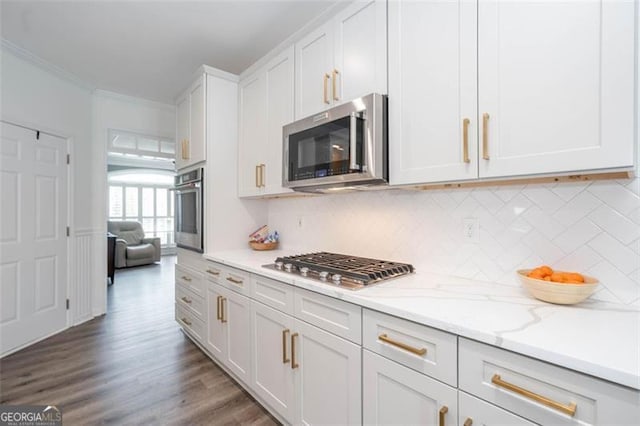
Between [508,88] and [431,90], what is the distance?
31cm

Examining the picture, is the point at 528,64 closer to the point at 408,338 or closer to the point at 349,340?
the point at 408,338

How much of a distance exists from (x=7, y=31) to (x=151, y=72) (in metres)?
0.99

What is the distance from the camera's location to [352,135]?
1.51 meters

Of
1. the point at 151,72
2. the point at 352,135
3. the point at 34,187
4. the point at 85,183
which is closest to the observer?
the point at 352,135

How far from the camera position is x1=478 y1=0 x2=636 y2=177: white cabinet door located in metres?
0.92

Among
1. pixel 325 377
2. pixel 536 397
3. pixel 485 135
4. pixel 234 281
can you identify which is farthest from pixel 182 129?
pixel 536 397

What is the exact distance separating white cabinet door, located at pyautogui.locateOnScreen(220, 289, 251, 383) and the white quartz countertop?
2.16ft

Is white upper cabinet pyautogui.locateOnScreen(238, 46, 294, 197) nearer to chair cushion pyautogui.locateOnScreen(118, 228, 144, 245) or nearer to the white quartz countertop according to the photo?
the white quartz countertop

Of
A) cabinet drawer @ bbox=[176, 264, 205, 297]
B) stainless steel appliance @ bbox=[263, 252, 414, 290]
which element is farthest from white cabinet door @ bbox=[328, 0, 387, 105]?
cabinet drawer @ bbox=[176, 264, 205, 297]

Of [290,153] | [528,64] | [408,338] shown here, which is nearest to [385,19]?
[528,64]

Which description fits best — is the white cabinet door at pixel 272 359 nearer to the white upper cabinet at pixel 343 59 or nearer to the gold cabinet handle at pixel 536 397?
the gold cabinet handle at pixel 536 397

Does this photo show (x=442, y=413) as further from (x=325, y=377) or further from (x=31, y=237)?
(x=31, y=237)

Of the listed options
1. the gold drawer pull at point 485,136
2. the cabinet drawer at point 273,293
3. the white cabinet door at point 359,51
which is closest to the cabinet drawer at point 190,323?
the cabinet drawer at point 273,293

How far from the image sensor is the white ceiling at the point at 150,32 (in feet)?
6.67
